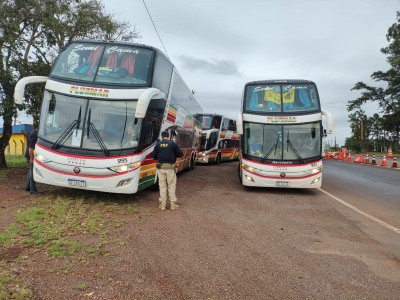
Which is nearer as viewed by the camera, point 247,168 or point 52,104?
point 52,104

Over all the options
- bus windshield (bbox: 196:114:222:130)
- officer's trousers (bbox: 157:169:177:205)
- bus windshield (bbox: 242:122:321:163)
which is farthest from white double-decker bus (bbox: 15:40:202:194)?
bus windshield (bbox: 196:114:222:130)

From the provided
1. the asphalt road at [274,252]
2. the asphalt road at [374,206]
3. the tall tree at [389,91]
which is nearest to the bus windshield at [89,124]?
the asphalt road at [274,252]

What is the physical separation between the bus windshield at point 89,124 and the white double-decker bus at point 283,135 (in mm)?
4390

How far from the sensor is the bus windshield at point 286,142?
442 inches

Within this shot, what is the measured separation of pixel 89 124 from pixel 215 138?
52.7 feet

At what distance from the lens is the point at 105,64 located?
28.8ft

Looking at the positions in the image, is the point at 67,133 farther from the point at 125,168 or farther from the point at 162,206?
the point at 162,206

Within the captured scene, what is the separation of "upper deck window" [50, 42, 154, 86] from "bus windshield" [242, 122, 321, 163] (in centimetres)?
447

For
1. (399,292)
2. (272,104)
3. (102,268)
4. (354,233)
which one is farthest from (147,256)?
(272,104)

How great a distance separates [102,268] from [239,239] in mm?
2409

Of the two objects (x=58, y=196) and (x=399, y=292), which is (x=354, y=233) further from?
(x=58, y=196)

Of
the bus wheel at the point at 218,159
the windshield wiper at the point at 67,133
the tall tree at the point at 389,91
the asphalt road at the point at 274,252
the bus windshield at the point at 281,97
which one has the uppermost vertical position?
the tall tree at the point at 389,91

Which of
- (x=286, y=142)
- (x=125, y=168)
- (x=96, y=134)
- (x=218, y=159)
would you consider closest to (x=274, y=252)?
(x=125, y=168)

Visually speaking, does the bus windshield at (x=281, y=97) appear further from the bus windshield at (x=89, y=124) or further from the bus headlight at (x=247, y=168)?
the bus windshield at (x=89, y=124)
